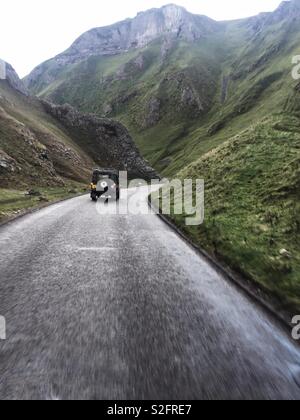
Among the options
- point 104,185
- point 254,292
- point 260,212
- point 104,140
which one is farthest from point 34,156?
point 104,140

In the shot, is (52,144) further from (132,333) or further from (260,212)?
(132,333)

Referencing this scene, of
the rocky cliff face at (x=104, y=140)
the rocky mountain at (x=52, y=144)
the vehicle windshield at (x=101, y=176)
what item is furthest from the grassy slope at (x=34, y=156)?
the rocky cliff face at (x=104, y=140)

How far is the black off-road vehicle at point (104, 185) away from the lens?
106 feet

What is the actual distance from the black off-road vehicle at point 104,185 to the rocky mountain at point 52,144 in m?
10.5

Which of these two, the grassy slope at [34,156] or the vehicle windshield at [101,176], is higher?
the grassy slope at [34,156]

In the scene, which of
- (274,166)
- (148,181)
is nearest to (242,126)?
(148,181)

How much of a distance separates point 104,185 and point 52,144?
39.0 m

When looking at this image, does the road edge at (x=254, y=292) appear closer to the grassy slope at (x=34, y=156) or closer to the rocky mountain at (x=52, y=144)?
the grassy slope at (x=34, y=156)

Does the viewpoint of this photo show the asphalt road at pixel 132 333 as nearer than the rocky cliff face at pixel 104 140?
Yes

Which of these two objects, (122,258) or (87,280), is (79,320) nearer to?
(87,280)

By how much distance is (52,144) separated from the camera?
67000mm

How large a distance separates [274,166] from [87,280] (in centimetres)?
1849

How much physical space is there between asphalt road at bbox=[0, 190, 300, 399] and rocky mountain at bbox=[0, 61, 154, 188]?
31.2 meters

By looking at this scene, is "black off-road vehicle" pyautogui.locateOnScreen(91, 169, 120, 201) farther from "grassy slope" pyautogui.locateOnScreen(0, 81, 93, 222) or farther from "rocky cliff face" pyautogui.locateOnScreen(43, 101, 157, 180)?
"rocky cliff face" pyautogui.locateOnScreen(43, 101, 157, 180)
